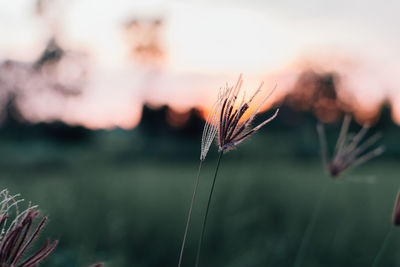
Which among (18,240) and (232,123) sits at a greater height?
(232,123)

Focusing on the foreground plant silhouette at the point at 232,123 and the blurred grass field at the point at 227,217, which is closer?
the foreground plant silhouette at the point at 232,123

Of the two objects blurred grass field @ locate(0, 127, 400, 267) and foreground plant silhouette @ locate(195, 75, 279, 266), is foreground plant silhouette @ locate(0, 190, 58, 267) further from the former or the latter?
blurred grass field @ locate(0, 127, 400, 267)

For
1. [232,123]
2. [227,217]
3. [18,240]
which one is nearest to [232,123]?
[232,123]

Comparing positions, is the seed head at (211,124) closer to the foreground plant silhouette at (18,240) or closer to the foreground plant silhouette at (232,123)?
the foreground plant silhouette at (232,123)

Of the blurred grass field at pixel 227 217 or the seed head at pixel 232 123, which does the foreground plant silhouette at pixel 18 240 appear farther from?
the blurred grass field at pixel 227 217

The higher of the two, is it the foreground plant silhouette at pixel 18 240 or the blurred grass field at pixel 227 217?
the foreground plant silhouette at pixel 18 240

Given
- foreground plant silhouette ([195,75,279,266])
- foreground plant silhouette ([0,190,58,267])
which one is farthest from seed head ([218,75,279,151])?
foreground plant silhouette ([0,190,58,267])

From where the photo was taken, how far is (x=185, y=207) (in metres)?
5.82

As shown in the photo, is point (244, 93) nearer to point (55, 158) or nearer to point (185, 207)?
point (185, 207)

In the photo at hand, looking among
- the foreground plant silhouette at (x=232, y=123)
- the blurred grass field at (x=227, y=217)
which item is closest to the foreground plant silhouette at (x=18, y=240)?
the foreground plant silhouette at (x=232, y=123)

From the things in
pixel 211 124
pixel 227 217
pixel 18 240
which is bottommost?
pixel 227 217

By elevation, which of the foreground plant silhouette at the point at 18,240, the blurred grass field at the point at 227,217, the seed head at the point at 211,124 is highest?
the seed head at the point at 211,124

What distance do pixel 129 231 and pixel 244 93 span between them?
3.81 m

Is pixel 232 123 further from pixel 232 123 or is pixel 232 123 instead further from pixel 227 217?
pixel 227 217
